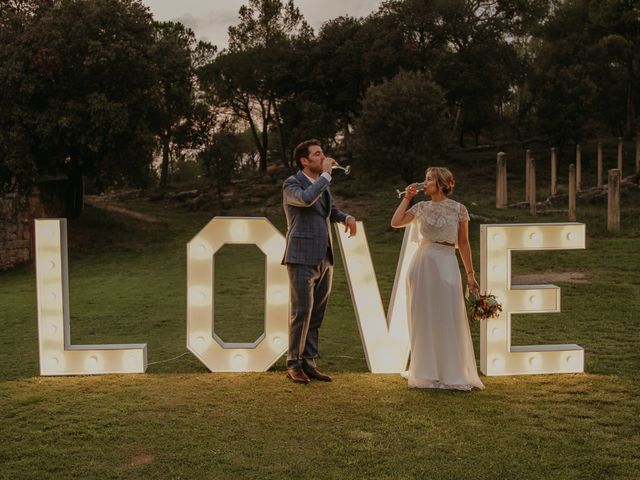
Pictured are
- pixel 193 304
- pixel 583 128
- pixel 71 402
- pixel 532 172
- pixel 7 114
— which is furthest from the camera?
pixel 583 128

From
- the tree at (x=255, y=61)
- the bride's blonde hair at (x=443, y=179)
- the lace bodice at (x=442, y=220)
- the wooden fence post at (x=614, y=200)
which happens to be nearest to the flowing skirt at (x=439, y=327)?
the lace bodice at (x=442, y=220)

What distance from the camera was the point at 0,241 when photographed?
20.5m

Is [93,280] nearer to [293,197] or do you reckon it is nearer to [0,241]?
[0,241]

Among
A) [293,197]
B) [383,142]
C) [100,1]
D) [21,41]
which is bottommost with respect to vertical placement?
[293,197]

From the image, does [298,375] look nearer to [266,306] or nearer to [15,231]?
[266,306]

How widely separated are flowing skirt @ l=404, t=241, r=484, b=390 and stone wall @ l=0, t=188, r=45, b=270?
56.4 ft

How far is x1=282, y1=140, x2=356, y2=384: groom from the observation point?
22.1 ft

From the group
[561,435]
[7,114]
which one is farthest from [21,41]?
[561,435]

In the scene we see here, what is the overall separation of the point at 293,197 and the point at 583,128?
36.4 m

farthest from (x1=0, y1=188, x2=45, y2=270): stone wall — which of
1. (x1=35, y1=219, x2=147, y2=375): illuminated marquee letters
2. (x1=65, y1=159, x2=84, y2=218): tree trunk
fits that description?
(x1=35, y1=219, x2=147, y2=375): illuminated marquee letters

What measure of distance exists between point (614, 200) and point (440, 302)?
51.2ft

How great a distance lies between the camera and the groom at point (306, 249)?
672 centimetres

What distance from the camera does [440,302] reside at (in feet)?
21.5

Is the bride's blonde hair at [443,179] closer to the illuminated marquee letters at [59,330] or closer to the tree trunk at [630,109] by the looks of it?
the illuminated marquee letters at [59,330]
